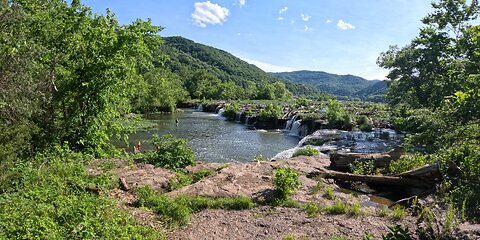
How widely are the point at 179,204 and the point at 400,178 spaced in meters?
7.90

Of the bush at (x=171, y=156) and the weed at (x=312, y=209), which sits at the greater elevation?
the bush at (x=171, y=156)

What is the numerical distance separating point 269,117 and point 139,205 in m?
32.7

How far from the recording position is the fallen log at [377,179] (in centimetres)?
1155

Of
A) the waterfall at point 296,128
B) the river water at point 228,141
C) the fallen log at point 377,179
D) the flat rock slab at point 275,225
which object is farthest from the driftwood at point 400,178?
the waterfall at point 296,128

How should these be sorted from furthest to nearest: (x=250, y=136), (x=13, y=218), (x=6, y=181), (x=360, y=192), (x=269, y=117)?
(x=269, y=117) → (x=250, y=136) → (x=360, y=192) → (x=6, y=181) → (x=13, y=218)

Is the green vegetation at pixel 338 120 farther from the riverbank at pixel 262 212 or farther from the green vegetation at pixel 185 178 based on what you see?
the green vegetation at pixel 185 178

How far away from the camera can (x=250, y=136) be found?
33.6 meters

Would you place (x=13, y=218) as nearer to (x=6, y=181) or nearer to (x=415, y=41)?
(x=6, y=181)

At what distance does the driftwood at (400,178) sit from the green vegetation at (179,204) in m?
4.40

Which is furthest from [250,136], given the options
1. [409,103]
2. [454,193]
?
[454,193]

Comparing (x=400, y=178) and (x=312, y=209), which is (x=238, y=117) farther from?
(x=312, y=209)

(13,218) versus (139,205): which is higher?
(13,218)

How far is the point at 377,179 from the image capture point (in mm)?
12305

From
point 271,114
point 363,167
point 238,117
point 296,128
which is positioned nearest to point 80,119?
point 363,167
